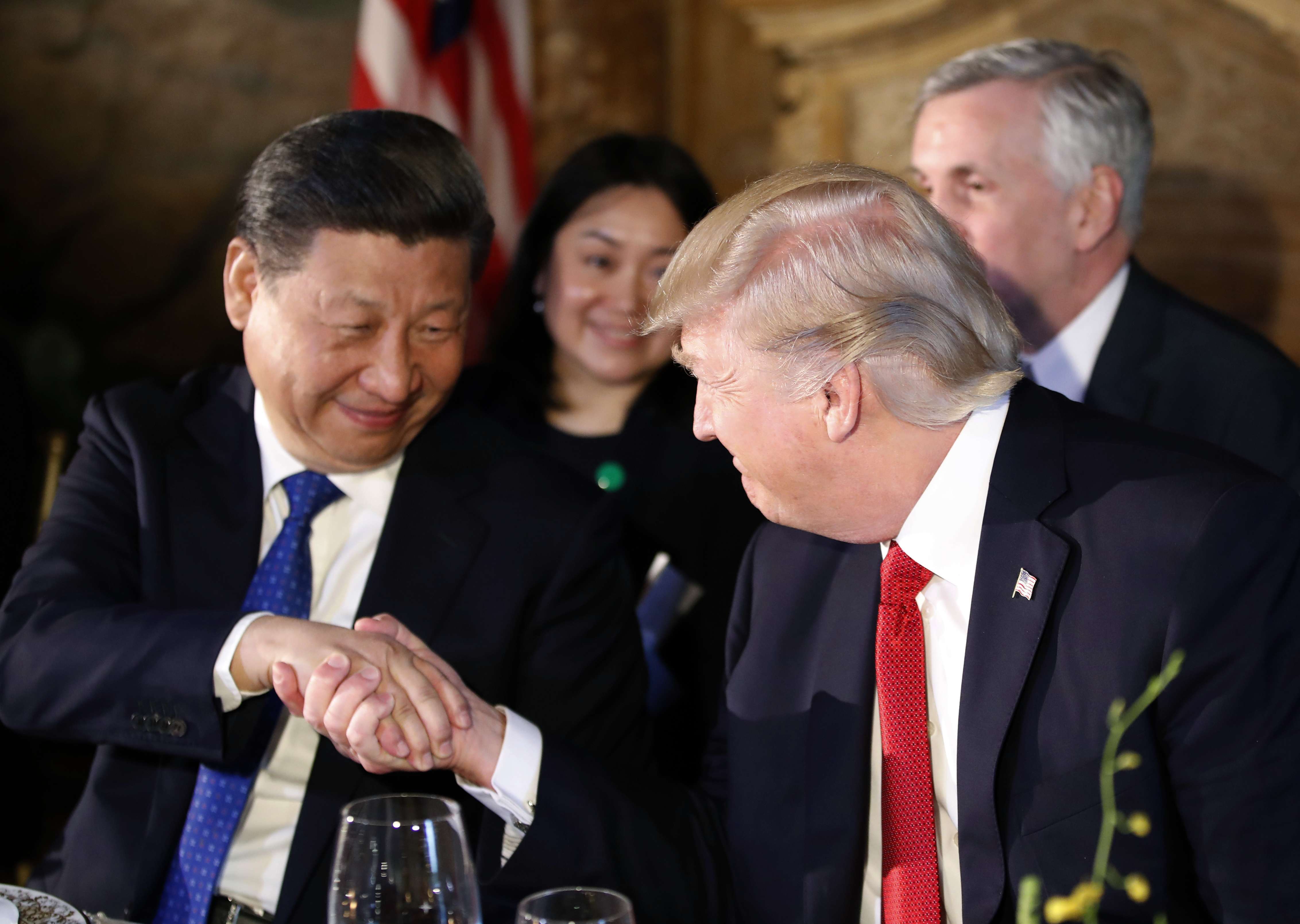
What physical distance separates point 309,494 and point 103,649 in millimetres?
401

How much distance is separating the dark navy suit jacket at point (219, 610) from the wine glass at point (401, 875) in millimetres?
673

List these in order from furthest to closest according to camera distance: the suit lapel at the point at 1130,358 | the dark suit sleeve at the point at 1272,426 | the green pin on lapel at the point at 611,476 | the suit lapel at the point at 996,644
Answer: the green pin on lapel at the point at 611,476, the suit lapel at the point at 1130,358, the dark suit sleeve at the point at 1272,426, the suit lapel at the point at 996,644

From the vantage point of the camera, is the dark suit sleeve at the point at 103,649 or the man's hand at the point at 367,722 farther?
the dark suit sleeve at the point at 103,649

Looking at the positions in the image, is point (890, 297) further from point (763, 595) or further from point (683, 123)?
point (683, 123)

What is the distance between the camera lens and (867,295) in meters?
1.47

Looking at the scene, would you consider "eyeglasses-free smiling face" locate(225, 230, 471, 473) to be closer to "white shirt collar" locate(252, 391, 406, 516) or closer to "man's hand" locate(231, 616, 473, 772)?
"white shirt collar" locate(252, 391, 406, 516)

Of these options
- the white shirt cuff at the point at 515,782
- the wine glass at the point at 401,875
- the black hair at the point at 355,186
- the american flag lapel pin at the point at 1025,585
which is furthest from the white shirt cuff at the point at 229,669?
the american flag lapel pin at the point at 1025,585

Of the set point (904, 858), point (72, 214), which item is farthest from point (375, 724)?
point (72, 214)

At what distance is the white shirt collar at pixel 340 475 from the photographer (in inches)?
79.7

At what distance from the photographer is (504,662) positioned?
194 cm

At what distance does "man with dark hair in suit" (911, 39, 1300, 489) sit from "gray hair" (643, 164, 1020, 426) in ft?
4.16

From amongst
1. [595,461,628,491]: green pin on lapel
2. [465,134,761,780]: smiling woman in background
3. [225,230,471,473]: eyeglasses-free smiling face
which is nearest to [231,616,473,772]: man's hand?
[225,230,471,473]: eyeglasses-free smiling face

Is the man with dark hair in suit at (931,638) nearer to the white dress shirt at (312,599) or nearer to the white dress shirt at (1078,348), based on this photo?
the white dress shirt at (312,599)

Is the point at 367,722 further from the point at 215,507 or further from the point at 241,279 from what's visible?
the point at 241,279
